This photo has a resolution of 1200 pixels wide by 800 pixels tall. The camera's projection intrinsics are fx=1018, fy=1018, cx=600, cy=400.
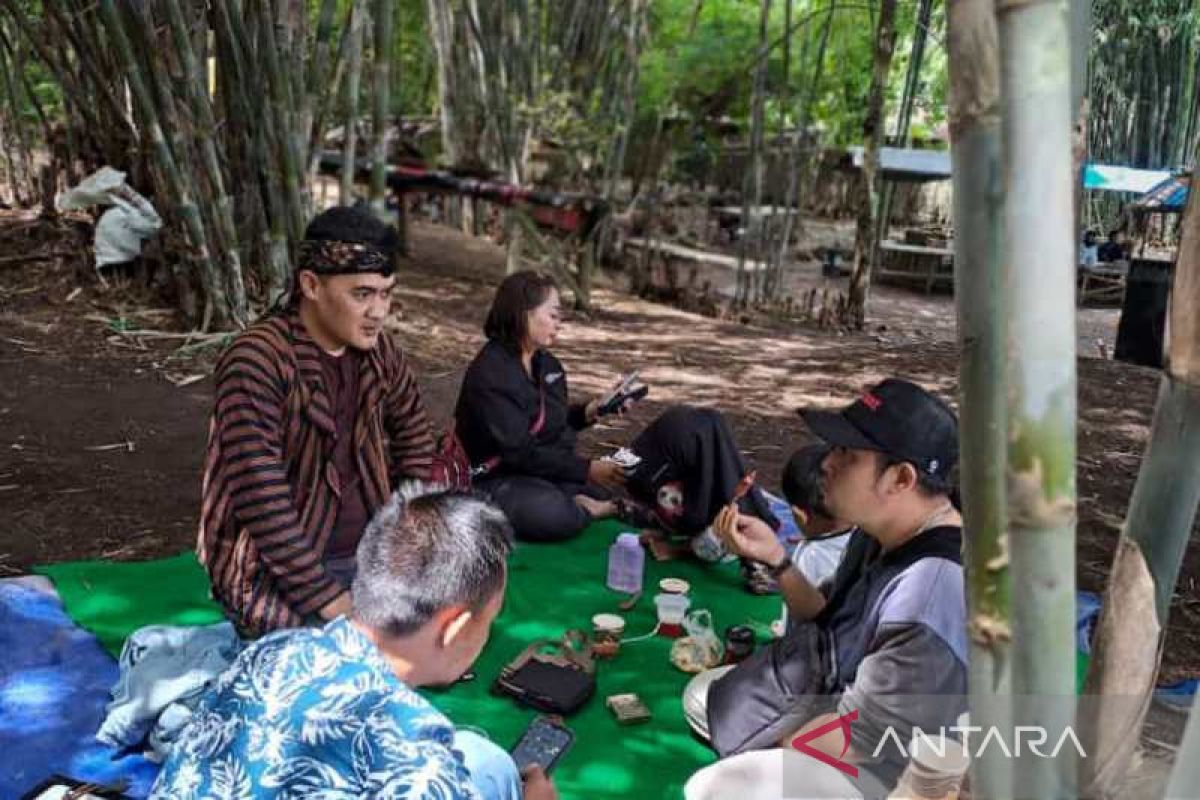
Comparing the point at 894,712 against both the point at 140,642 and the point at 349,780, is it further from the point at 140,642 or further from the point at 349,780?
the point at 140,642

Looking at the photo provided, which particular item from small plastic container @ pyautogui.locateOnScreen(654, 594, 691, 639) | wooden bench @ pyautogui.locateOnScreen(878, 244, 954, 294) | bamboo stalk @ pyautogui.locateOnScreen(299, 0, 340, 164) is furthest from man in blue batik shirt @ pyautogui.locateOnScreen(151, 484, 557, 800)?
wooden bench @ pyautogui.locateOnScreen(878, 244, 954, 294)

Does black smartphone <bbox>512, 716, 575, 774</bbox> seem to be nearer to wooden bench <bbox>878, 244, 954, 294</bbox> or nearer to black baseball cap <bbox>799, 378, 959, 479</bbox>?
black baseball cap <bbox>799, 378, 959, 479</bbox>

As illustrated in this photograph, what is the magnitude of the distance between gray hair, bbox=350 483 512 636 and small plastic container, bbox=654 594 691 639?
1413 mm

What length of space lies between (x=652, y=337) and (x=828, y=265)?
21.0 ft

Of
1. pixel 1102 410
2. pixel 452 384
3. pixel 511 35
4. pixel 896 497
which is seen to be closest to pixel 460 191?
pixel 511 35

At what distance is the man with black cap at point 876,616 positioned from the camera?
1846 millimetres

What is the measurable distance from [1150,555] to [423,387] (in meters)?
4.94

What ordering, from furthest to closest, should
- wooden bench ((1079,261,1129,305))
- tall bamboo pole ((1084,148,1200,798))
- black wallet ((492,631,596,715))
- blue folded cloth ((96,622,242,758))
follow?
wooden bench ((1079,261,1129,305)) → black wallet ((492,631,596,715)) → blue folded cloth ((96,622,242,758)) → tall bamboo pole ((1084,148,1200,798))

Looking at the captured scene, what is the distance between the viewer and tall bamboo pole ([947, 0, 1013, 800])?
23.5 inches

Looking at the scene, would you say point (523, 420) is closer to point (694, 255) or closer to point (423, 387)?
point (423, 387)

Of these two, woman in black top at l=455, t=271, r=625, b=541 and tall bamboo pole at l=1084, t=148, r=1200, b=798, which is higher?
tall bamboo pole at l=1084, t=148, r=1200, b=798

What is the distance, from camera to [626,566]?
10.6 ft

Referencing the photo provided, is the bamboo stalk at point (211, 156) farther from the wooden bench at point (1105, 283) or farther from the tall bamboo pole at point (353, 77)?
the wooden bench at point (1105, 283)

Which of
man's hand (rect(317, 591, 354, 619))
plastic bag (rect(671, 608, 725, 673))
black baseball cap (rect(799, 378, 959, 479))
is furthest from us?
plastic bag (rect(671, 608, 725, 673))
